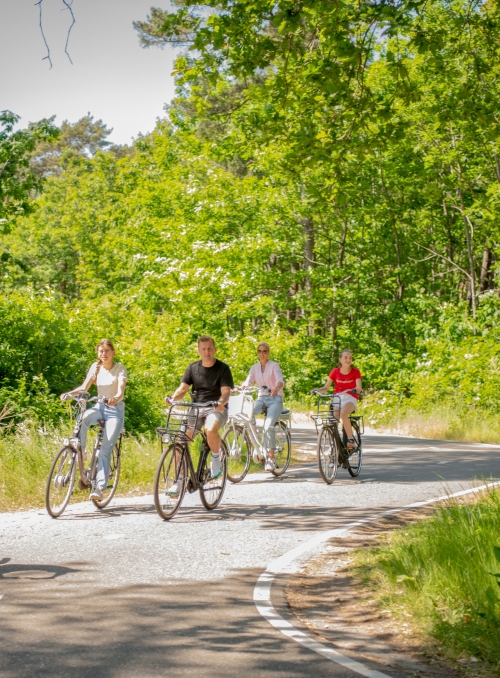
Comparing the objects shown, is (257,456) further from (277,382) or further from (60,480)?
(60,480)

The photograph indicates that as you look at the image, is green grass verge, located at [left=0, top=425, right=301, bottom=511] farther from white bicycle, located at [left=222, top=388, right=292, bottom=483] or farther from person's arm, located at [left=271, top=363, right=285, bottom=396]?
person's arm, located at [left=271, top=363, right=285, bottom=396]

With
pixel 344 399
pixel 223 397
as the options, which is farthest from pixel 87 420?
pixel 344 399

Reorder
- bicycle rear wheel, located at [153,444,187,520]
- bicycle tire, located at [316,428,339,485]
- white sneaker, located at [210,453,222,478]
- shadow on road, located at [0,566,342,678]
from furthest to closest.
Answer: bicycle tire, located at [316,428,339,485] < white sneaker, located at [210,453,222,478] < bicycle rear wheel, located at [153,444,187,520] < shadow on road, located at [0,566,342,678]

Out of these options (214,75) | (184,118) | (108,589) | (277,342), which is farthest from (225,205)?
(108,589)

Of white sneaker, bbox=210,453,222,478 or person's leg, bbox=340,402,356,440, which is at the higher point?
person's leg, bbox=340,402,356,440

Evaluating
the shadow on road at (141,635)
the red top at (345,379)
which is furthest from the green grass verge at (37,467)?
the shadow on road at (141,635)

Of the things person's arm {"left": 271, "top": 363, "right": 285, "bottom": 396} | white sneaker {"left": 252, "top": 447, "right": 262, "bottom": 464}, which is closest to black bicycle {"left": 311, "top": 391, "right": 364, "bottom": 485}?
person's arm {"left": 271, "top": 363, "right": 285, "bottom": 396}

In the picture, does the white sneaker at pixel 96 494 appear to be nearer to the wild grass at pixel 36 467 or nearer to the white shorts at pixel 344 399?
the wild grass at pixel 36 467

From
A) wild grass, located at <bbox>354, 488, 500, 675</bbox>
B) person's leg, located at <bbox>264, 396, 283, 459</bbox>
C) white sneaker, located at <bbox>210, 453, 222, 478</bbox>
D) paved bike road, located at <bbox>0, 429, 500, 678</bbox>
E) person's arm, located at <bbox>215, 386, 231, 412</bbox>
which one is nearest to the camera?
paved bike road, located at <bbox>0, 429, 500, 678</bbox>

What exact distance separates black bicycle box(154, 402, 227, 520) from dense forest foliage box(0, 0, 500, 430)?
2.96 m

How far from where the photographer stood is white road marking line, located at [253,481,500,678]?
496 cm

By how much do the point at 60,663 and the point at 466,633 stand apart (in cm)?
234

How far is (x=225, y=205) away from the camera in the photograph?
31578 millimetres

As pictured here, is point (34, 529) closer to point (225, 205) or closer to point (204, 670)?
point (204, 670)
